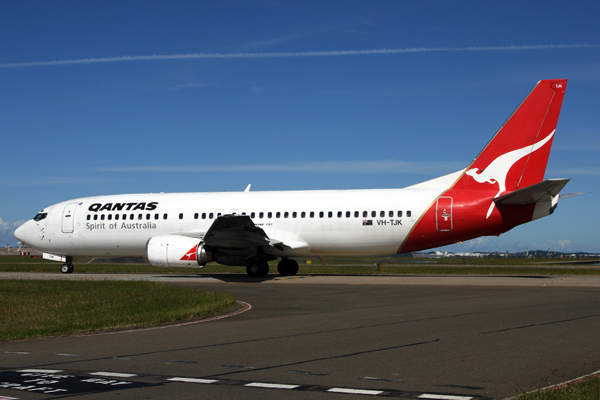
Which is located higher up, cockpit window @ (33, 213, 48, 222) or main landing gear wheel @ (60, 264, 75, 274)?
cockpit window @ (33, 213, 48, 222)

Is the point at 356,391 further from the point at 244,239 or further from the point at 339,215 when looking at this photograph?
the point at 339,215

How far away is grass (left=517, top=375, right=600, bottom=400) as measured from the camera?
5547mm

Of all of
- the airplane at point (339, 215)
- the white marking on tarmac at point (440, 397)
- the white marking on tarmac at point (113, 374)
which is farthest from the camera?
the airplane at point (339, 215)

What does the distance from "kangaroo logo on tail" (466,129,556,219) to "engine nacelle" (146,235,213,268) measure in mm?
12148

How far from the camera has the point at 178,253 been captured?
981 inches

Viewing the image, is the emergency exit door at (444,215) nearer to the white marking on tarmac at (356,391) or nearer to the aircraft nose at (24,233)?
the white marking on tarmac at (356,391)

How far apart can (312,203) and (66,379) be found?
20434 mm

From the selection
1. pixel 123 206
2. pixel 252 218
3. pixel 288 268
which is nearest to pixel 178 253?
pixel 252 218

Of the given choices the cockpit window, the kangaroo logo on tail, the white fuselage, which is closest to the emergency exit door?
the white fuselage

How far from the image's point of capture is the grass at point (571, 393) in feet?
18.2

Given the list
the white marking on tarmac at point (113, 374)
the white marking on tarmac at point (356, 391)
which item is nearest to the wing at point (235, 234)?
the white marking on tarmac at point (113, 374)

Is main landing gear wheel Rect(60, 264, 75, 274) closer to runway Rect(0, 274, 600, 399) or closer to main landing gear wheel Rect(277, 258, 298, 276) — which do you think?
main landing gear wheel Rect(277, 258, 298, 276)

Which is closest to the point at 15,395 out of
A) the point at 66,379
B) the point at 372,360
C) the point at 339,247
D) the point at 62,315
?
the point at 66,379

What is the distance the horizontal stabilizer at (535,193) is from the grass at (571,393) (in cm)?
1608
